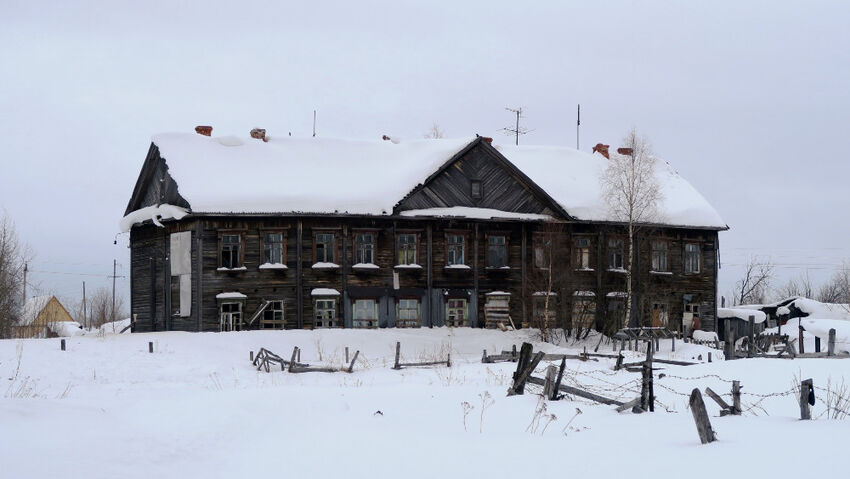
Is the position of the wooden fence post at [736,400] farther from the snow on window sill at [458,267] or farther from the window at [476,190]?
the window at [476,190]

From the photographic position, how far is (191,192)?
35.2 metres

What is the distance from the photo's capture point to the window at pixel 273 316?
35.3m

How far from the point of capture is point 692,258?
41500 millimetres

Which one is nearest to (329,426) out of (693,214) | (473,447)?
(473,447)

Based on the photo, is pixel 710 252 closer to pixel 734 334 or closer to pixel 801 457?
pixel 734 334

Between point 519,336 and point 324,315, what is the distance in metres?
7.77

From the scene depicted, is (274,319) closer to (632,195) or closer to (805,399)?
(632,195)

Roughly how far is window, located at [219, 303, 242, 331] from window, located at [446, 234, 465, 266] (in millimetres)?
8718

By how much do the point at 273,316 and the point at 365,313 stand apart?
11.9 ft

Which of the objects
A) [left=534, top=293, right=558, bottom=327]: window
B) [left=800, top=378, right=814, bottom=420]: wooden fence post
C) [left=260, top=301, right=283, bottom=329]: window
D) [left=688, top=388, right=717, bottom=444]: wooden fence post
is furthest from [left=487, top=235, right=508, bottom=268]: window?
[left=688, top=388, right=717, bottom=444]: wooden fence post

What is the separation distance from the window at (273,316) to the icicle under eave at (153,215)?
4.83 metres

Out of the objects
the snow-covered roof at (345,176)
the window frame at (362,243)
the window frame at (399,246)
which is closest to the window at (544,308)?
the snow-covered roof at (345,176)

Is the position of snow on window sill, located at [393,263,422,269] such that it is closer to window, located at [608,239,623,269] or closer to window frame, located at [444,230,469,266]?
window frame, located at [444,230,469,266]

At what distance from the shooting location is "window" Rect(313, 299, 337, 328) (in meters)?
35.9
